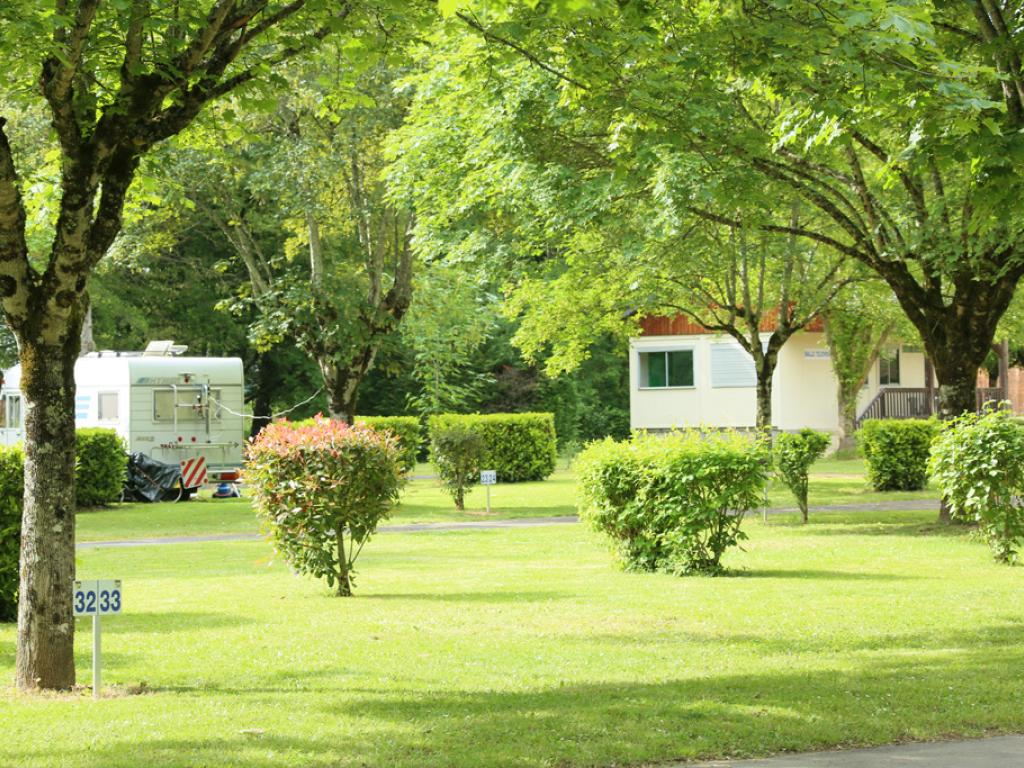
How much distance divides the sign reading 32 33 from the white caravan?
2221 cm

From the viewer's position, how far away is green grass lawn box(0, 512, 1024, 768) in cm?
692

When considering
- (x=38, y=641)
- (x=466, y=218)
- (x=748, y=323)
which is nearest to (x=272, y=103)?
(x=38, y=641)

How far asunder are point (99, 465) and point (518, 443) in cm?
1123

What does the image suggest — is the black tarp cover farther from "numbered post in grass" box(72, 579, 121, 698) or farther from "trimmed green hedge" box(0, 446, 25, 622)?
"numbered post in grass" box(72, 579, 121, 698)

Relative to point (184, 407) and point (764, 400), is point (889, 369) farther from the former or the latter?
point (184, 407)

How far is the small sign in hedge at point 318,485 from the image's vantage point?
12.9 m

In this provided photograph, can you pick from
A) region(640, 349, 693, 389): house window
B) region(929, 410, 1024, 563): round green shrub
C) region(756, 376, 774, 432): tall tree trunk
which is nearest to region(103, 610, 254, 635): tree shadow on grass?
region(929, 410, 1024, 563): round green shrub

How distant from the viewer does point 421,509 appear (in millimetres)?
26656

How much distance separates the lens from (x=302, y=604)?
12883 millimetres

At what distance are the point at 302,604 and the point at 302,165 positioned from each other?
12.9m

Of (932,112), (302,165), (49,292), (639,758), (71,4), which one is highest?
(302,165)

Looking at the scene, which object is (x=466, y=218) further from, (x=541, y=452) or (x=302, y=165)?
(x=541, y=452)

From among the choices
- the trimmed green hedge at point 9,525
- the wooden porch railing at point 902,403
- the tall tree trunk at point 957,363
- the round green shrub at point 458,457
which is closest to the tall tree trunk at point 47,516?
the trimmed green hedge at point 9,525

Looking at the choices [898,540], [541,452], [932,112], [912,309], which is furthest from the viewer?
[541,452]
